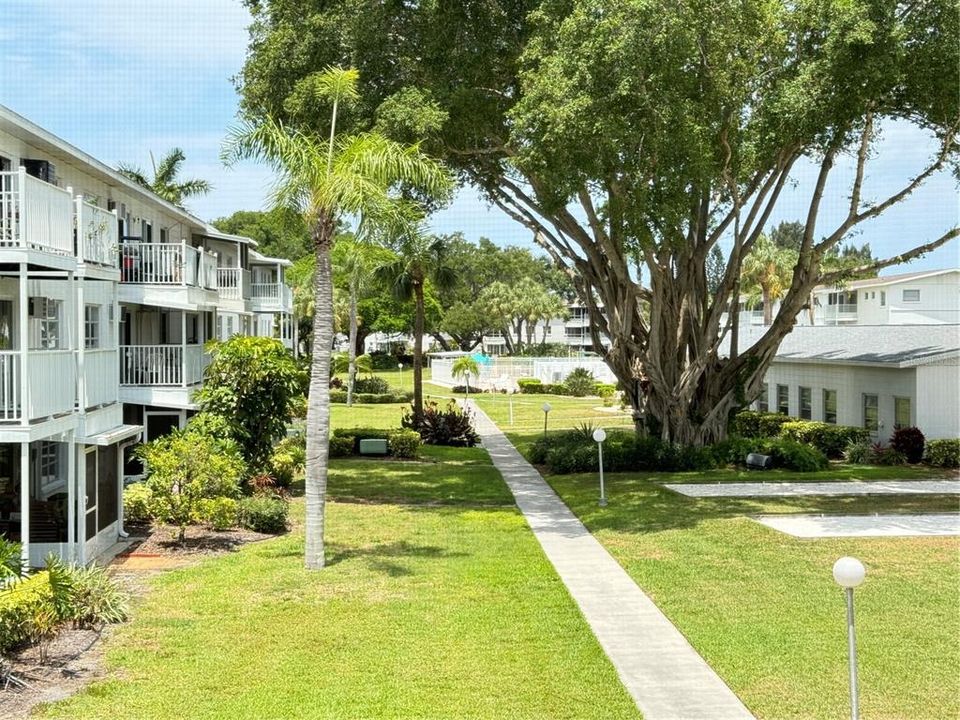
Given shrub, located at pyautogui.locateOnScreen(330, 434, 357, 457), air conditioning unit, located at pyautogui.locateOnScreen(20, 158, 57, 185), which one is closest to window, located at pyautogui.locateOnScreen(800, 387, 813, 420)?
shrub, located at pyautogui.locateOnScreen(330, 434, 357, 457)

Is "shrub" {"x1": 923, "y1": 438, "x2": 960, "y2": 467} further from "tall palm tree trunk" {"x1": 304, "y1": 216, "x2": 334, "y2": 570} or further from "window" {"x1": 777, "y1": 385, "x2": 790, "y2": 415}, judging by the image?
"tall palm tree trunk" {"x1": 304, "y1": 216, "x2": 334, "y2": 570}

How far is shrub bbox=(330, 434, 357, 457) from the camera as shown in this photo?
3212 centimetres

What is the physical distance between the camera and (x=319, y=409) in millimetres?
15688

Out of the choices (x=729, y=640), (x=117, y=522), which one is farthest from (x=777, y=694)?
(x=117, y=522)

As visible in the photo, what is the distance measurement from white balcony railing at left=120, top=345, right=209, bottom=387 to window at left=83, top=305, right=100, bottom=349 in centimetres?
115

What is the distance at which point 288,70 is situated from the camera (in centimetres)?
2464

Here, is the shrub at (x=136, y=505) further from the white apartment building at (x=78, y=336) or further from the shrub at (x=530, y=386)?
the shrub at (x=530, y=386)

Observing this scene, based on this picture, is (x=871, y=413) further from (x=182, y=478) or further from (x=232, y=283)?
(x=182, y=478)

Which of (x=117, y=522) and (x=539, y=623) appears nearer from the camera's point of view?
(x=539, y=623)

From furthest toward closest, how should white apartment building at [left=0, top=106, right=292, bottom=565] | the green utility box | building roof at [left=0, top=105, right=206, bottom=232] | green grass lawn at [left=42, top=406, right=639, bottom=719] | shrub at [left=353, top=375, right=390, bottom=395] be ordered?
shrub at [left=353, top=375, right=390, bottom=395], the green utility box, building roof at [left=0, top=105, right=206, bottom=232], white apartment building at [left=0, top=106, right=292, bottom=565], green grass lawn at [left=42, top=406, right=639, bottom=719]

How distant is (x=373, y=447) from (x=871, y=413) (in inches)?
606

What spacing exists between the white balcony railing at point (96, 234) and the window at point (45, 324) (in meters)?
1.58

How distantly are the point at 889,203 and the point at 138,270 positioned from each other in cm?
1829

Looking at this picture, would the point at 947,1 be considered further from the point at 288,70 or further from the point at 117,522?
the point at 117,522
